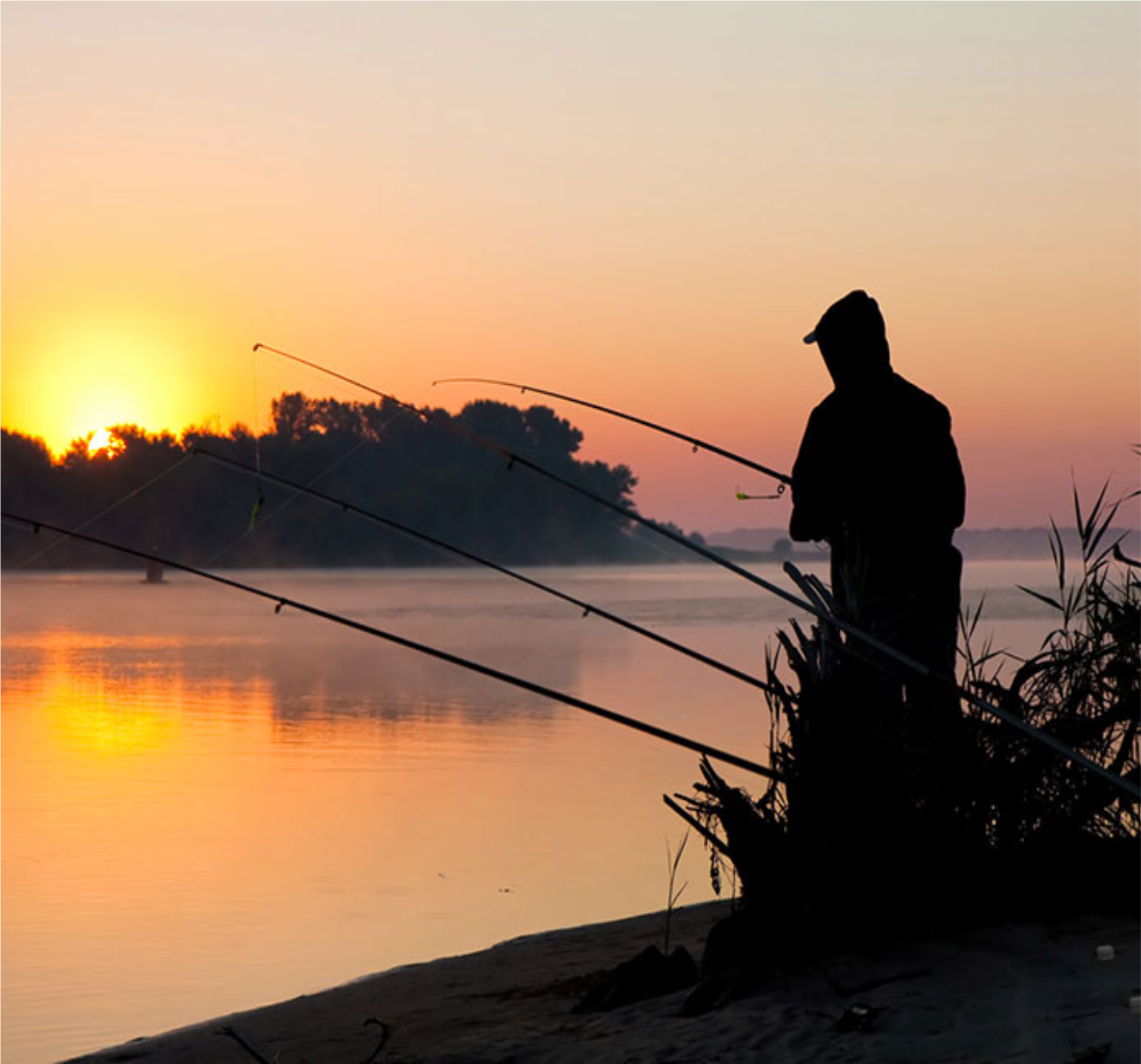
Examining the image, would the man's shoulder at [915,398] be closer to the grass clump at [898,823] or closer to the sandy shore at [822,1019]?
the grass clump at [898,823]

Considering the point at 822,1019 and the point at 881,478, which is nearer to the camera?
the point at 822,1019

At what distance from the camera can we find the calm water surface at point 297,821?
7.27 m

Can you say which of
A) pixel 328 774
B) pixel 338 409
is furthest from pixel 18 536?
pixel 328 774

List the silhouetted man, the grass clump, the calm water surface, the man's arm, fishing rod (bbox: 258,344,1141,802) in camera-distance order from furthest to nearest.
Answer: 1. the calm water surface
2. the man's arm
3. the silhouetted man
4. the grass clump
5. fishing rod (bbox: 258,344,1141,802)

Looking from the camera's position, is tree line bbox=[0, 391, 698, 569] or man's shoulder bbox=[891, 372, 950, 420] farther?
tree line bbox=[0, 391, 698, 569]

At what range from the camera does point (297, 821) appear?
1105 cm

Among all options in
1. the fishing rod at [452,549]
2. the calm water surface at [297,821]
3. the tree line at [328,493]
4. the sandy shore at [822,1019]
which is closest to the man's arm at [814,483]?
the fishing rod at [452,549]

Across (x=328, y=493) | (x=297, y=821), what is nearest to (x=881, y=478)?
(x=297, y=821)

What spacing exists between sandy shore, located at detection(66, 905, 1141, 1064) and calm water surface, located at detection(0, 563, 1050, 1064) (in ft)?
4.69

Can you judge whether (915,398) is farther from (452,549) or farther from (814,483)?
(452,549)

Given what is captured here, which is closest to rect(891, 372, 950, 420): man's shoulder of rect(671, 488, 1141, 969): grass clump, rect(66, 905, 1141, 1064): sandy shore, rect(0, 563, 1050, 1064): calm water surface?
rect(671, 488, 1141, 969): grass clump

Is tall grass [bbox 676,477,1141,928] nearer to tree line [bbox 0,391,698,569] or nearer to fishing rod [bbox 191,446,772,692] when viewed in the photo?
fishing rod [bbox 191,446,772,692]

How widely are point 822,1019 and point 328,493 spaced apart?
9515 cm

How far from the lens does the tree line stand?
104750mm
